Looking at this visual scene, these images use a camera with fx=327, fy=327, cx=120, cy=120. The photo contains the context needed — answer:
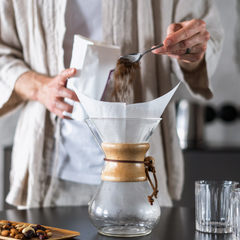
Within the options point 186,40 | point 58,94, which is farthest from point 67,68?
point 186,40

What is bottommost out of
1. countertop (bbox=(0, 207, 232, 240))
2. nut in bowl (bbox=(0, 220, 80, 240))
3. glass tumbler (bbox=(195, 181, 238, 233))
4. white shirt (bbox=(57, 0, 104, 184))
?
countertop (bbox=(0, 207, 232, 240))

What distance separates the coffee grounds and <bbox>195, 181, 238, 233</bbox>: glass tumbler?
0.29m

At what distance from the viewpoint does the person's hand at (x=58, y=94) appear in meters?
0.73

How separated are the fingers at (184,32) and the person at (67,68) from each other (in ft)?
0.64

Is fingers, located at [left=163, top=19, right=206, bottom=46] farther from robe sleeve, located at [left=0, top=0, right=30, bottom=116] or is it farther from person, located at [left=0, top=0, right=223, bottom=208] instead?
robe sleeve, located at [left=0, top=0, right=30, bottom=116]

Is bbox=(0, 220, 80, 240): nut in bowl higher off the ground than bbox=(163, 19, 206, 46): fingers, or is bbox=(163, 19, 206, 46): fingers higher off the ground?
bbox=(163, 19, 206, 46): fingers

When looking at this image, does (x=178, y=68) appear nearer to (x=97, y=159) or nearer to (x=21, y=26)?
(x=97, y=159)

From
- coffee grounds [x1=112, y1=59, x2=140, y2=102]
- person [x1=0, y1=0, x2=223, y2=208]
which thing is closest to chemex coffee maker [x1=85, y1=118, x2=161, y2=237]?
coffee grounds [x1=112, y1=59, x2=140, y2=102]

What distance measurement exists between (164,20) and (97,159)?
43 centimetres

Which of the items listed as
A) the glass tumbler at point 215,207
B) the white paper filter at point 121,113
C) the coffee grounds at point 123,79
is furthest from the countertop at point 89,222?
the coffee grounds at point 123,79

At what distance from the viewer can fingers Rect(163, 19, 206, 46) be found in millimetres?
601

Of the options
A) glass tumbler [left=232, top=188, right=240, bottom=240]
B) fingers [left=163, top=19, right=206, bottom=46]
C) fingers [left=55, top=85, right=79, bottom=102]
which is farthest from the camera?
fingers [left=55, top=85, right=79, bottom=102]

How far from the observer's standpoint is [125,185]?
0.47m

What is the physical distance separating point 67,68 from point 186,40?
1.20 feet
